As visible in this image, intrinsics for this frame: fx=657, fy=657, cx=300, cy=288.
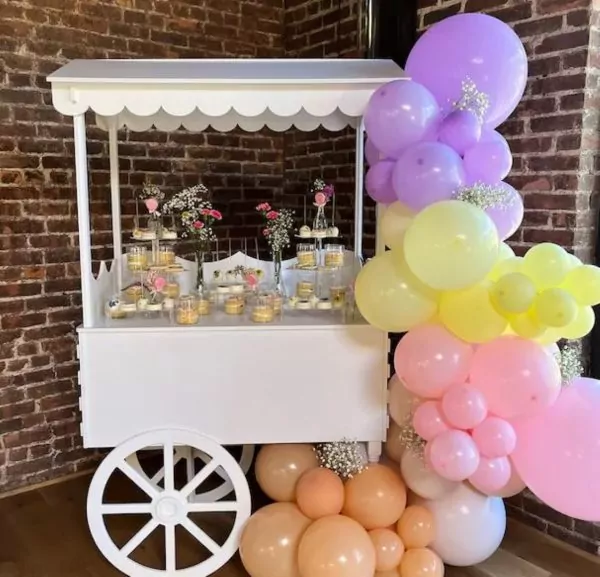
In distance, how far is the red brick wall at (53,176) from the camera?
9.06 ft

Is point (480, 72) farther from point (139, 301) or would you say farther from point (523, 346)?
point (139, 301)

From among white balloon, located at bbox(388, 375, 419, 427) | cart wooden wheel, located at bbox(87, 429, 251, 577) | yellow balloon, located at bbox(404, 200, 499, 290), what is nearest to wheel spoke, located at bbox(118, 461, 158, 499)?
cart wooden wheel, located at bbox(87, 429, 251, 577)

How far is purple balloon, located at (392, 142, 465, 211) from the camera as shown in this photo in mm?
1896

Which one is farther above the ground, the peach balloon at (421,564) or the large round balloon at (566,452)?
the large round balloon at (566,452)

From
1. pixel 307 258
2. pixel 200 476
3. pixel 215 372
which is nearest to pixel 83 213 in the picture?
pixel 215 372

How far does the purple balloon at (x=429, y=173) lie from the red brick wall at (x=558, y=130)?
0.65 meters

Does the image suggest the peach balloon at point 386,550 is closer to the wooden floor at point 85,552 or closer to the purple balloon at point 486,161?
the wooden floor at point 85,552

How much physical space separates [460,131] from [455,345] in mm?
636

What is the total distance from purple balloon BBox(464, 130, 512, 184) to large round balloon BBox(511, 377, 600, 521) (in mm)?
691

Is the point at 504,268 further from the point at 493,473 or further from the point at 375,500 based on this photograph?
the point at 375,500

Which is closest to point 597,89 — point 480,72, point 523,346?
point 480,72

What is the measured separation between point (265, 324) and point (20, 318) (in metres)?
1.23

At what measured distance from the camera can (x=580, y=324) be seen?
1.98 meters

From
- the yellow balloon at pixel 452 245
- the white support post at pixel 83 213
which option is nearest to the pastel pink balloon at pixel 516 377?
the yellow balloon at pixel 452 245
